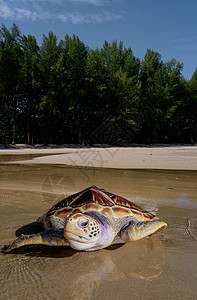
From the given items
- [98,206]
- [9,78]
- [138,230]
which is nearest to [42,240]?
[98,206]

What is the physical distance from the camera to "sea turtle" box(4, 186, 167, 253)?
1.89 meters

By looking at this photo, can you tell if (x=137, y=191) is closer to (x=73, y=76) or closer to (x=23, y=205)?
(x=23, y=205)

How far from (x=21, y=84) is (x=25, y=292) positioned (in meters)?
32.1

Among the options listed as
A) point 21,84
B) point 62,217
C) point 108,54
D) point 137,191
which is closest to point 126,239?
point 62,217

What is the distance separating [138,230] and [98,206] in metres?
0.47

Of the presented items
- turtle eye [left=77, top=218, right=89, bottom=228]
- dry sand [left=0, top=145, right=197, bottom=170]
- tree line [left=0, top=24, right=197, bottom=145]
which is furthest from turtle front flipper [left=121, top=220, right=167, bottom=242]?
tree line [left=0, top=24, right=197, bottom=145]

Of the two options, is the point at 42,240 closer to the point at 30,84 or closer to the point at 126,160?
the point at 126,160

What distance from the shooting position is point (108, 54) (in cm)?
4109

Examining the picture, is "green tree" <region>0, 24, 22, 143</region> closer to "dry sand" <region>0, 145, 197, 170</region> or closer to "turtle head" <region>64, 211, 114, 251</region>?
"dry sand" <region>0, 145, 197, 170</region>

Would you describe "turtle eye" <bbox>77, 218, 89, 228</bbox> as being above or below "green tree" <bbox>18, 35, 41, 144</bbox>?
below

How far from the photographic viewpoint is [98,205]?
2.37m

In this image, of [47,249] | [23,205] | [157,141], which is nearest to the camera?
[47,249]

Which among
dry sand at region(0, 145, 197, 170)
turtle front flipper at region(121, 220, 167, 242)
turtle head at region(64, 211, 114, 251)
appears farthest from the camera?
dry sand at region(0, 145, 197, 170)

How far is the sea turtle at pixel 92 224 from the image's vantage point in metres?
1.89
